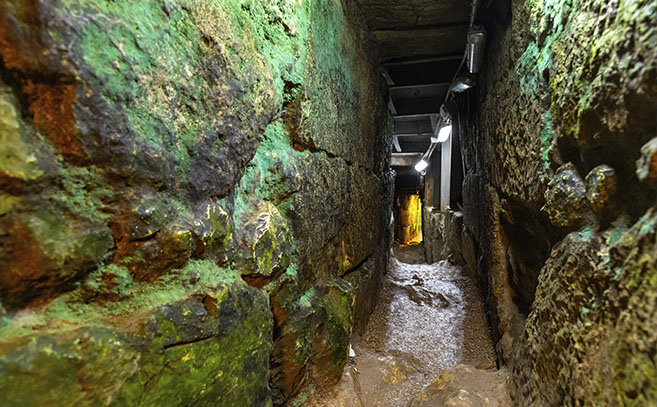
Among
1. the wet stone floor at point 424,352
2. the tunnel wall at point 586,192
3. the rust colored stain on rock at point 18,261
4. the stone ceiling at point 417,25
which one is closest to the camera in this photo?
the rust colored stain on rock at point 18,261

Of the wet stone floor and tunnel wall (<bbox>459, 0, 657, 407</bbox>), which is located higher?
tunnel wall (<bbox>459, 0, 657, 407</bbox>)

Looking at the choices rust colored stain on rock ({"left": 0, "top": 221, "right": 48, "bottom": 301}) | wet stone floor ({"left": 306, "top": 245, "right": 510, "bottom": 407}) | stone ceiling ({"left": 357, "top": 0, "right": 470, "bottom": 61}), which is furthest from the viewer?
stone ceiling ({"left": 357, "top": 0, "right": 470, "bottom": 61})

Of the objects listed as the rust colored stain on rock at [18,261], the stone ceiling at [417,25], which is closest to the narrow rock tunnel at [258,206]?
the rust colored stain on rock at [18,261]

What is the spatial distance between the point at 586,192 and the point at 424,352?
7.03 feet

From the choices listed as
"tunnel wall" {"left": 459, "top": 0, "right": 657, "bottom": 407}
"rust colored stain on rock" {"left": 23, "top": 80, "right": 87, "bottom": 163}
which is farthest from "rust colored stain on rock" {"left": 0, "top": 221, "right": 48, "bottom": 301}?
"tunnel wall" {"left": 459, "top": 0, "right": 657, "bottom": 407}

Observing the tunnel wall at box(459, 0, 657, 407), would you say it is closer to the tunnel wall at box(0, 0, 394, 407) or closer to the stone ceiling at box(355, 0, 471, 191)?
the stone ceiling at box(355, 0, 471, 191)

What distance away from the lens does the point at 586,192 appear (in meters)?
1.38

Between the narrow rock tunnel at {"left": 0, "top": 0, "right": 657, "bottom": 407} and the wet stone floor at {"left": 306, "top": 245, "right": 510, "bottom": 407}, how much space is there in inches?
Result: 1.0

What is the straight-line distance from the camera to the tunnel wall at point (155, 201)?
0.75 meters

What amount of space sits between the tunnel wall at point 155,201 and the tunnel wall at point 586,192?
3.94 feet

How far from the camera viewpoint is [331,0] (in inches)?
88.0

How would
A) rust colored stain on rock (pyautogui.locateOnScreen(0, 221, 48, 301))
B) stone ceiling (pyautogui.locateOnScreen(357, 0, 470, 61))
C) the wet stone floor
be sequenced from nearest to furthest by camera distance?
rust colored stain on rock (pyautogui.locateOnScreen(0, 221, 48, 301)) < the wet stone floor < stone ceiling (pyautogui.locateOnScreen(357, 0, 470, 61))

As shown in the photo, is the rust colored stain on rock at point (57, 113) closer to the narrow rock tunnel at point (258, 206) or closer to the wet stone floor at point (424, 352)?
the narrow rock tunnel at point (258, 206)

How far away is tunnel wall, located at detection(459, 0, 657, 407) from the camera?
0.99m
